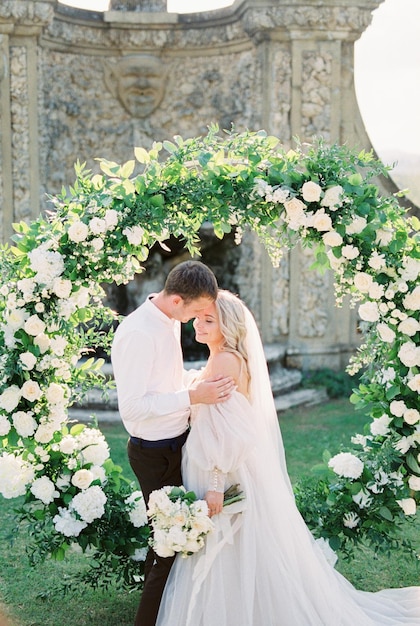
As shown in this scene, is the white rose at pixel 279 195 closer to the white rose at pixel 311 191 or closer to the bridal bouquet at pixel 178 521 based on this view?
the white rose at pixel 311 191

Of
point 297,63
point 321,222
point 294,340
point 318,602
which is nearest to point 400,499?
point 318,602

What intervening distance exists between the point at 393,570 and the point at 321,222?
2.49 metres

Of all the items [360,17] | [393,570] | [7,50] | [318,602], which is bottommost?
[393,570]

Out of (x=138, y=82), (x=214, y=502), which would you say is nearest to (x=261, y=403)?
(x=214, y=502)

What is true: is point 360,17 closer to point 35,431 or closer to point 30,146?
point 30,146

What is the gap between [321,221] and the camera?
4199 mm

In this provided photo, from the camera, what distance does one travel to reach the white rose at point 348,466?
4527mm

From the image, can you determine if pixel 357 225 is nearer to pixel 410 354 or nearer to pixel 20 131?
pixel 410 354

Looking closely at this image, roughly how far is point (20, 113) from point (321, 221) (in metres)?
6.36

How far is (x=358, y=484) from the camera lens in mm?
4520

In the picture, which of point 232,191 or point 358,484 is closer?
point 232,191

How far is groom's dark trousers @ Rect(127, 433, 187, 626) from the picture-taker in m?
3.88

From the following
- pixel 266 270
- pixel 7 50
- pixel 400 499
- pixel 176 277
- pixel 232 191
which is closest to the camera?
pixel 176 277

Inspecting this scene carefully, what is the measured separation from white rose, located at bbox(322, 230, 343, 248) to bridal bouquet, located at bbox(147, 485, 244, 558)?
Answer: 1.58 m
